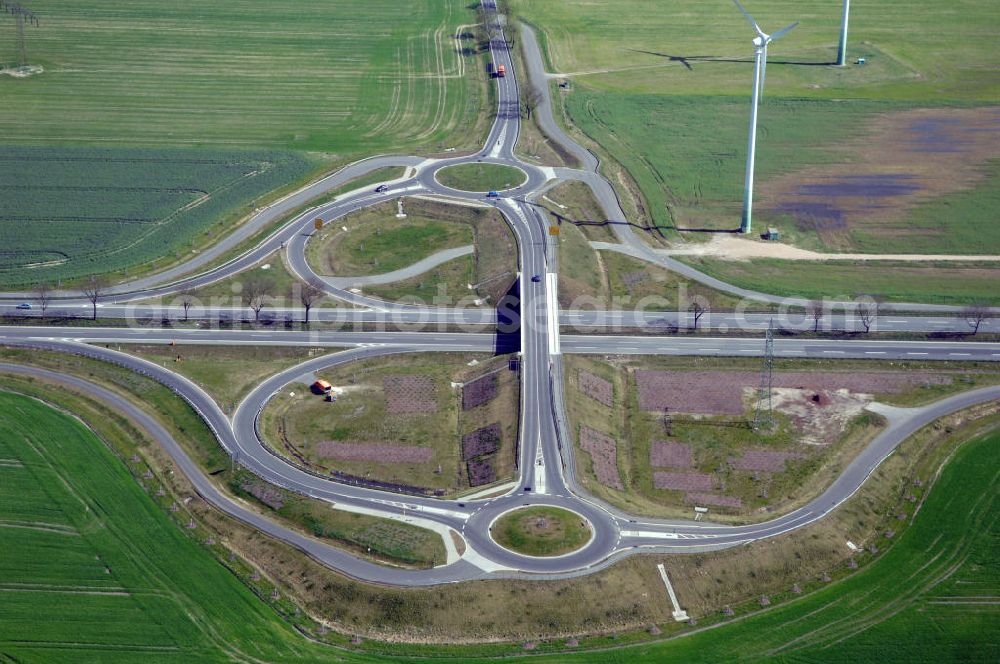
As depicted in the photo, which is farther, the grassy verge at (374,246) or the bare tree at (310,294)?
the grassy verge at (374,246)

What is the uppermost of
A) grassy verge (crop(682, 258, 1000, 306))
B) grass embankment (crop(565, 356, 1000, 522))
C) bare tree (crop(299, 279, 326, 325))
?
grassy verge (crop(682, 258, 1000, 306))

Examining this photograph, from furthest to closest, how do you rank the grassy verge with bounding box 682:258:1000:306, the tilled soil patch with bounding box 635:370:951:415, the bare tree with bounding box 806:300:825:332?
the grassy verge with bounding box 682:258:1000:306 → the bare tree with bounding box 806:300:825:332 → the tilled soil patch with bounding box 635:370:951:415

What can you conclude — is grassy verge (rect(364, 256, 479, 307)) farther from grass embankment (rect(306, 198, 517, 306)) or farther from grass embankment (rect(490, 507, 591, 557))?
grass embankment (rect(490, 507, 591, 557))

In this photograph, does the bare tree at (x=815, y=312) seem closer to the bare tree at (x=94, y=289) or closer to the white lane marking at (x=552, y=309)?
the white lane marking at (x=552, y=309)

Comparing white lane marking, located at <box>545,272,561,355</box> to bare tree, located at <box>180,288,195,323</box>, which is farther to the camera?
bare tree, located at <box>180,288,195,323</box>

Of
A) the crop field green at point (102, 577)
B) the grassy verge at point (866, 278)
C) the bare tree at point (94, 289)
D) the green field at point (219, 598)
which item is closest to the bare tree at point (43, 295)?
the bare tree at point (94, 289)

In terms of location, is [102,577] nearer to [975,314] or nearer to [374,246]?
[374,246]

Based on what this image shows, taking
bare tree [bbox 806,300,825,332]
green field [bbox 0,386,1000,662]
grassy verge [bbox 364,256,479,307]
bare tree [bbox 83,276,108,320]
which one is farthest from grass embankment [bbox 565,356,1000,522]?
bare tree [bbox 83,276,108,320]

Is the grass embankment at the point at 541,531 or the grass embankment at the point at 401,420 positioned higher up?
the grass embankment at the point at 401,420
